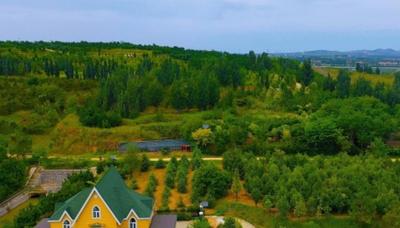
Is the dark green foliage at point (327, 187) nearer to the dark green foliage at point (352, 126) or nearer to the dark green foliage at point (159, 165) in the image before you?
the dark green foliage at point (159, 165)

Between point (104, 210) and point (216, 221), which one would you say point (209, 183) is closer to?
point (216, 221)

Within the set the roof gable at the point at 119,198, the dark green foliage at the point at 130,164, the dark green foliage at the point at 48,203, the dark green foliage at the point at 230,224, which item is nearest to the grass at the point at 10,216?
the dark green foliage at the point at 48,203

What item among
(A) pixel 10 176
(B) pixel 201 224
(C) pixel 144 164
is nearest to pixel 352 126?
(C) pixel 144 164

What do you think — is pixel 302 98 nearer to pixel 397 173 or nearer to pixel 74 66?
pixel 397 173

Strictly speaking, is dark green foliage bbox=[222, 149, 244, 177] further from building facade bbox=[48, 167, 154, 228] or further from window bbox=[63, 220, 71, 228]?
window bbox=[63, 220, 71, 228]

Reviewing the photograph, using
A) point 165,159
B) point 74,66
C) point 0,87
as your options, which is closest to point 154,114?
point 165,159

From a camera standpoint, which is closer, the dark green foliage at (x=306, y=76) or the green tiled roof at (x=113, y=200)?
the green tiled roof at (x=113, y=200)
